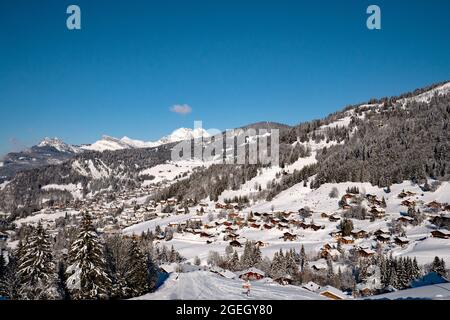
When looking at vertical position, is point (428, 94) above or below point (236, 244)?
above

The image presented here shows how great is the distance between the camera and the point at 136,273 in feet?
95.1

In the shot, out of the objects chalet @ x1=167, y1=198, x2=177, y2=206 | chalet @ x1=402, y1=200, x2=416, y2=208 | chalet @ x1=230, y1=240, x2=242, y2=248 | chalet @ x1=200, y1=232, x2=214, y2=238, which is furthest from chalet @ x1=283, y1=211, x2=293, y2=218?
chalet @ x1=167, y1=198, x2=177, y2=206

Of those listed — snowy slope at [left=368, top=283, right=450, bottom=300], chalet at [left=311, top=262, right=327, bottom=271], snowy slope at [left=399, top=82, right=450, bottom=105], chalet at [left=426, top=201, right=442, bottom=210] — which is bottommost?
chalet at [left=311, top=262, right=327, bottom=271]

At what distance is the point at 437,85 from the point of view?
200 meters

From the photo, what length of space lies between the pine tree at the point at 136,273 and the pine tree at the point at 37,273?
657cm

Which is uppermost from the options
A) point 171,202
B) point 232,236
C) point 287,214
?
point 287,214

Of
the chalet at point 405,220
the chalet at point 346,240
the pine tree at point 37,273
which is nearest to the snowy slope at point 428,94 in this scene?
the chalet at point 405,220

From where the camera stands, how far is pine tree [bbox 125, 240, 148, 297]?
94.3ft

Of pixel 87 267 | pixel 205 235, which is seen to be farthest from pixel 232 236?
pixel 87 267

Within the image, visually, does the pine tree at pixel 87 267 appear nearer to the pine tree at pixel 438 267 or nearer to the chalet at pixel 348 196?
the pine tree at pixel 438 267

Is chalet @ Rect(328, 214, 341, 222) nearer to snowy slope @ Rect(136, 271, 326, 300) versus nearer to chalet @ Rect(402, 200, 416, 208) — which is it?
chalet @ Rect(402, 200, 416, 208)

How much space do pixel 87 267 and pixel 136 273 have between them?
895cm

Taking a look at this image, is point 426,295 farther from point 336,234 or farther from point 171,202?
point 171,202

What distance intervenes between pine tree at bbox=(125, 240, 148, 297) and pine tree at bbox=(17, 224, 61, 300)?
657 cm
